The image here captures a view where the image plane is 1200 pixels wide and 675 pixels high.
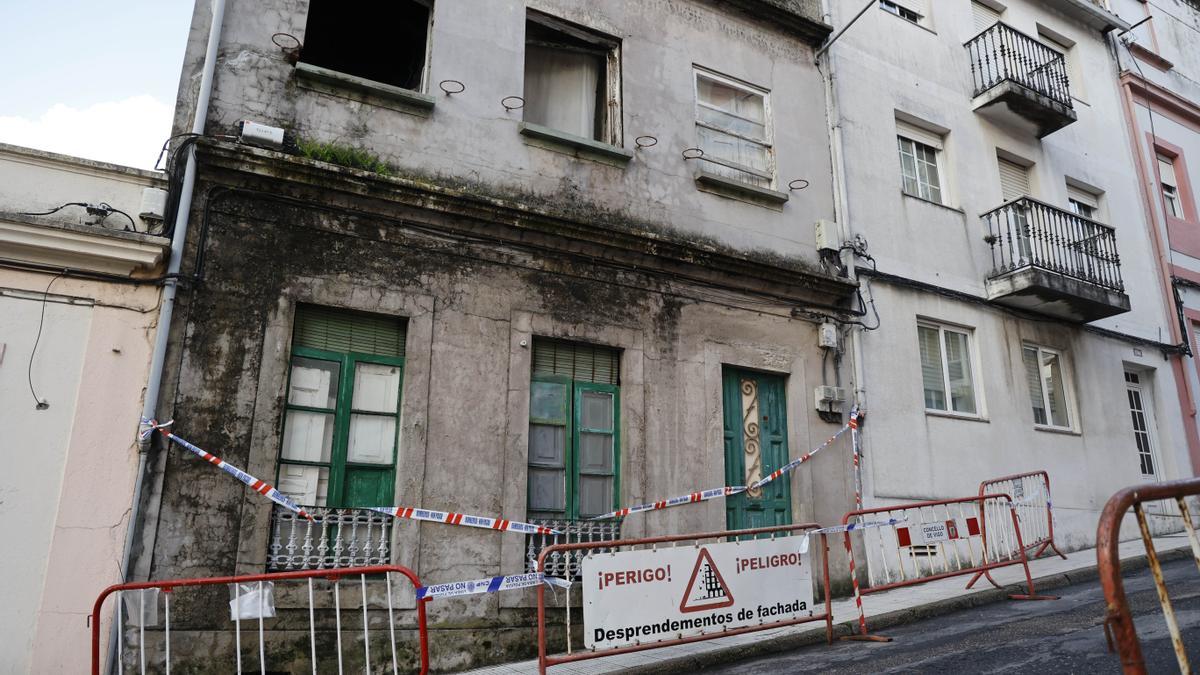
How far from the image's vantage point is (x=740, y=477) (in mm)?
9438

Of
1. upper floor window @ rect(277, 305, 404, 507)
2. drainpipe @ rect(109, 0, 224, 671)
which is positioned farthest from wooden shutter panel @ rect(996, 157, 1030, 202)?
drainpipe @ rect(109, 0, 224, 671)

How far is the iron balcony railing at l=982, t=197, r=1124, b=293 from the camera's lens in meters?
12.7

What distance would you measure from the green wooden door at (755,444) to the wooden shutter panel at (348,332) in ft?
12.9

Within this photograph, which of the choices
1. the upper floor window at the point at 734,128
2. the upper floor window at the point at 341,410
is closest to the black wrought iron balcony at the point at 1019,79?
the upper floor window at the point at 734,128

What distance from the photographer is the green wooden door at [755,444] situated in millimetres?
9406

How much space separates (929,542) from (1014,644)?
8.56 ft

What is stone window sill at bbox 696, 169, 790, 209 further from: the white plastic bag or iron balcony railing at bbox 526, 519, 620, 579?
the white plastic bag

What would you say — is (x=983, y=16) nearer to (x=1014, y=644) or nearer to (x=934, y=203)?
(x=934, y=203)

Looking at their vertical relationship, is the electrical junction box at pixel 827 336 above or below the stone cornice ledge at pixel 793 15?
below

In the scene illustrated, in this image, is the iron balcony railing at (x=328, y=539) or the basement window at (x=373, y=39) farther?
the basement window at (x=373, y=39)

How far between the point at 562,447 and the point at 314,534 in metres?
2.59

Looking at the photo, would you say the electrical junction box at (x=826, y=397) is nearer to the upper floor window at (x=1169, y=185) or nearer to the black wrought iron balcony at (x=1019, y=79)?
the black wrought iron balcony at (x=1019, y=79)

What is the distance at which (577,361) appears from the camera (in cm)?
878

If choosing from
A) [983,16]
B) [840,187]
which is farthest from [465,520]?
[983,16]
